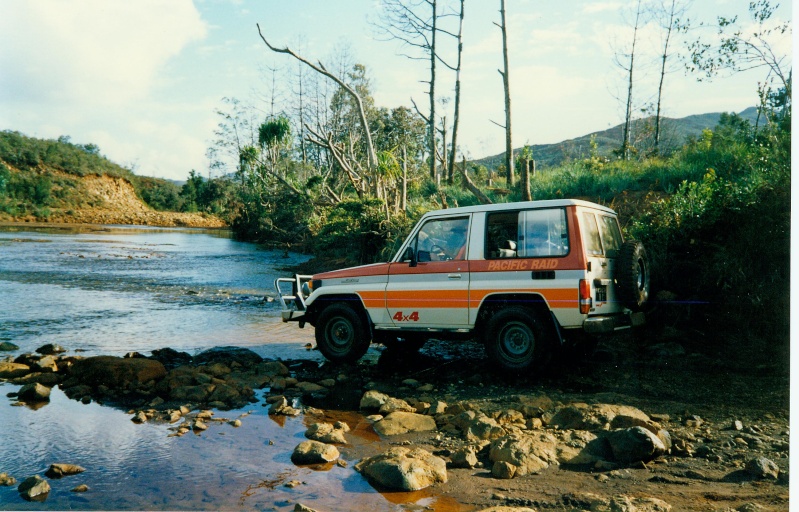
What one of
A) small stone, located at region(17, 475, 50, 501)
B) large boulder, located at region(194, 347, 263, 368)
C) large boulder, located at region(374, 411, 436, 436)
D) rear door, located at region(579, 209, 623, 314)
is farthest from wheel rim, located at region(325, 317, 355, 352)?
small stone, located at region(17, 475, 50, 501)

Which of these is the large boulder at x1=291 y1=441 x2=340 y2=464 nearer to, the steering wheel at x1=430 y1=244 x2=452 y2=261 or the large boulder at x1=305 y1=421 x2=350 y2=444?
the large boulder at x1=305 y1=421 x2=350 y2=444

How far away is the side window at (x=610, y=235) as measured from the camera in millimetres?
7488

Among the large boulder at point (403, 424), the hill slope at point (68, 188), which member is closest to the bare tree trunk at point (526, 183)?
the large boulder at point (403, 424)

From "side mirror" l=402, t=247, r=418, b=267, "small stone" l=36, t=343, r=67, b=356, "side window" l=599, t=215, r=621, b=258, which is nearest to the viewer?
"side window" l=599, t=215, r=621, b=258

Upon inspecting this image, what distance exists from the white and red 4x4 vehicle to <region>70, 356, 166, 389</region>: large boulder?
2238 mm

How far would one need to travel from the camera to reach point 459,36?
2528cm

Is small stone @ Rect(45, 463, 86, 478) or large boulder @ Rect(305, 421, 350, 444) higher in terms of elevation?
large boulder @ Rect(305, 421, 350, 444)

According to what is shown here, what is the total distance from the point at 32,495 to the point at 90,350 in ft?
18.8

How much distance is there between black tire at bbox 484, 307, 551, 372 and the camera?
701cm

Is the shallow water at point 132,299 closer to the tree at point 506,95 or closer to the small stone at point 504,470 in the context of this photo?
the small stone at point 504,470

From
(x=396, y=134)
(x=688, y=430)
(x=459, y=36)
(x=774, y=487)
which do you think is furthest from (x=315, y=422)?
(x=396, y=134)

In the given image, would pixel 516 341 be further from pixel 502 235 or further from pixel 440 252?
pixel 440 252

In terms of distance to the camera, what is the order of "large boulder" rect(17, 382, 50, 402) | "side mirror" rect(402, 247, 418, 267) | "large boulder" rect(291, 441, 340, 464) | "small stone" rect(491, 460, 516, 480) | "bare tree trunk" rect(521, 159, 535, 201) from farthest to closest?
"bare tree trunk" rect(521, 159, 535, 201) < "side mirror" rect(402, 247, 418, 267) < "large boulder" rect(17, 382, 50, 402) < "large boulder" rect(291, 441, 340, 464) < "small stone" rect(491, 460, 516, 480)

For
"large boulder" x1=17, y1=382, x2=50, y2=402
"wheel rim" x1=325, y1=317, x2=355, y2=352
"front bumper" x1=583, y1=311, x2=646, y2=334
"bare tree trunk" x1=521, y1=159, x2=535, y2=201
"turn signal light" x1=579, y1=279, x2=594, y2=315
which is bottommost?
"large boulder" x1=17, y1=382, x2=50, y2=402
